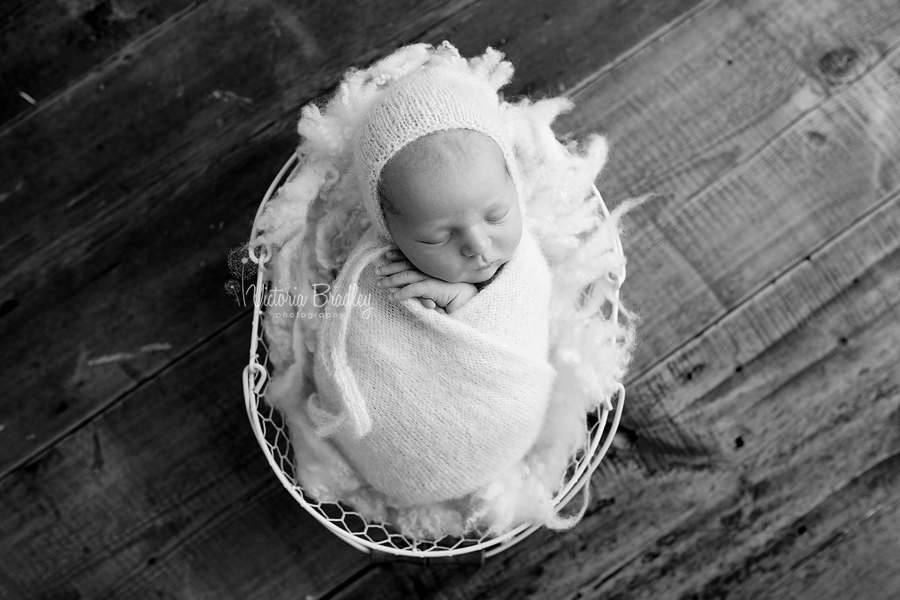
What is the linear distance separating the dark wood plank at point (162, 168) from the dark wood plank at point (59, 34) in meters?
0.03

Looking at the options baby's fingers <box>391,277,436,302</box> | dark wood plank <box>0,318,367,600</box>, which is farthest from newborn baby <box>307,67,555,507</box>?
dark wood plank <box>0,318,367,600</box>

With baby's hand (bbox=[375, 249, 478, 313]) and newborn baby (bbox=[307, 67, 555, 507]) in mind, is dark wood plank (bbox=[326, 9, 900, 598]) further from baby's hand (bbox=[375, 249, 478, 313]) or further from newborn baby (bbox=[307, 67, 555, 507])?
baby's hand (bbox=[375, 249, 478, 313])

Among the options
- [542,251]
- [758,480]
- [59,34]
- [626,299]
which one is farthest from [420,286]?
[59,34]

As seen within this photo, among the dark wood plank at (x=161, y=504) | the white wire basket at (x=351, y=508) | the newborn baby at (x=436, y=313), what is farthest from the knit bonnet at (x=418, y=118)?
the dark wood plank at (x=161, y=504)

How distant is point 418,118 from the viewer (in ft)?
2.54

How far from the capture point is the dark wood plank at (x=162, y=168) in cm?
114

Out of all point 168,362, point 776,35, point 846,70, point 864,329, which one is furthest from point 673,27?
point 168,362

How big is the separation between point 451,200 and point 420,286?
15 centimetres

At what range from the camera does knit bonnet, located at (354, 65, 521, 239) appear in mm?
773

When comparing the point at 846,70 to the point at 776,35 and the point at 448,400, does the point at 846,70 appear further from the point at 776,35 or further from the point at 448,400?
the point at 448,400

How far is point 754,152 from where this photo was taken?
1140 millimetres

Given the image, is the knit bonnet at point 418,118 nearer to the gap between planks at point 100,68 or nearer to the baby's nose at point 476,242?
the baby's nose at point 476,242

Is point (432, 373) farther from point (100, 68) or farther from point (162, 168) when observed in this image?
point (100, 68)

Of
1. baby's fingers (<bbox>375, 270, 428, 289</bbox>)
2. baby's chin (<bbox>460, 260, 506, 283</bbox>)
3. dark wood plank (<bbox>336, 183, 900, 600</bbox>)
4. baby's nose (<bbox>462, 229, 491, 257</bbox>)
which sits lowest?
dark wood plank (<bbox>336, 183, 900, 600</bbox>)
